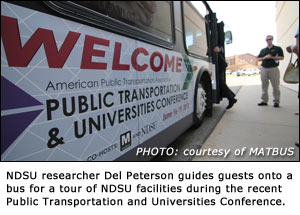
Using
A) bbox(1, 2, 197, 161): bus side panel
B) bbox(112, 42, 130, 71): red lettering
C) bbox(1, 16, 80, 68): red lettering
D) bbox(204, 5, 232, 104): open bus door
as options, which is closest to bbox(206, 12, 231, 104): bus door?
bbox(204, 5, 232, 104): open bus door

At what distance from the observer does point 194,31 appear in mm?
2904

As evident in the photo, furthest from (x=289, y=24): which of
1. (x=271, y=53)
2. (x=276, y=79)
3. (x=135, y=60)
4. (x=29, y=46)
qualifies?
(x=29, y=46)

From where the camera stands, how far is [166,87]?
1.97m

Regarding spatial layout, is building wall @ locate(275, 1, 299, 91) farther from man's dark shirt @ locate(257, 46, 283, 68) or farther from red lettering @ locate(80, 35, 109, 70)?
red lettering @ locate(80, 35, 109, 70)

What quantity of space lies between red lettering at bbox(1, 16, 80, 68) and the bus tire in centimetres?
227

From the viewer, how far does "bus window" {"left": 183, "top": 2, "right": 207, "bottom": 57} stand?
258cm

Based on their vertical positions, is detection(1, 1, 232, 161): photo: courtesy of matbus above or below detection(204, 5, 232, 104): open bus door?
below

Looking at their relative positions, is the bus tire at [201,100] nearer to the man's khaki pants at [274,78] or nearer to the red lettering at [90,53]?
the red lettering at [90,53]

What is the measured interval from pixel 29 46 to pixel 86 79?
1.08 feet

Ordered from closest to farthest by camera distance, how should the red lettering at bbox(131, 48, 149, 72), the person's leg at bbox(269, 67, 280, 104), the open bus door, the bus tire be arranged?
1. the red lettering at bbox(131, 48, 149, 72)
2. the bus tire
3. the open bus door
4. the person's leg at bbox(269, 67, 280, 104)

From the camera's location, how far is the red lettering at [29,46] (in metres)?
0.75

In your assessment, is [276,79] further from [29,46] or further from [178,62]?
[29,46]

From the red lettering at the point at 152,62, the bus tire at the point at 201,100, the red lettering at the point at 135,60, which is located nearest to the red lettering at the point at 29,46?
the red lettering at the point at 135,60

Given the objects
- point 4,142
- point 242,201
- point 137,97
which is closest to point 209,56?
point 137,97
